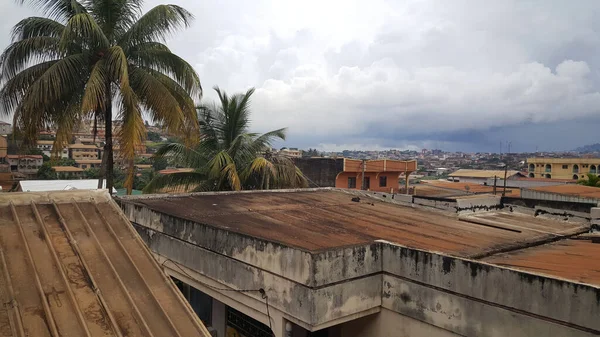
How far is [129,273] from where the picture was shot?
14.8ft

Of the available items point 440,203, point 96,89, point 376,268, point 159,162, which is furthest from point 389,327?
point 159,162

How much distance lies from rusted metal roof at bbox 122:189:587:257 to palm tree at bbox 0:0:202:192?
2383 millimetres

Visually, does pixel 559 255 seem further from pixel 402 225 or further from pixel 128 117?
pixel 128 117

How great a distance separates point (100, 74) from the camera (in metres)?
10.9

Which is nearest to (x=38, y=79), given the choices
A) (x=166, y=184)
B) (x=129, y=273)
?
(x=166, y=184)

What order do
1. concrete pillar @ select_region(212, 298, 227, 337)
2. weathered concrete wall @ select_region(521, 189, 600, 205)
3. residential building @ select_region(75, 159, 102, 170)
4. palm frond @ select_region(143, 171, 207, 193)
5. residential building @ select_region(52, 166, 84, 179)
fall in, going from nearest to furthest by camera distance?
concrete pillar @ select_region(212, 298, 227, 337) < palm frond @ select_region(143, 171, 207, 193) < weathered concrete wall @ select_region(521, 189, 600, 205) < residential building @ select_region(52, 166, 84, 179) < residential building @ select_region(75, 159, 102, 170)

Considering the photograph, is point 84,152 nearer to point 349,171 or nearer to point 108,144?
point 349,171

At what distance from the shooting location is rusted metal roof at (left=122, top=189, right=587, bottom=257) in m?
6.88

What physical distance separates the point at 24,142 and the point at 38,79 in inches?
79.1

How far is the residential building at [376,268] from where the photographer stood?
491 cm

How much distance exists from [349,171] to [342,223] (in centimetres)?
2517

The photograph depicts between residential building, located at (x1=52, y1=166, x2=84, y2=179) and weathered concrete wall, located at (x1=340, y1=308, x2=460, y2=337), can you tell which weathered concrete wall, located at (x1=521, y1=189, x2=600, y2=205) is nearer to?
weathered concrete wall, located at (x1=340, y1=308, x2=460, y2=337)

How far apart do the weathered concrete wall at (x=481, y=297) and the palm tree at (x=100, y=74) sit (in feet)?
25.0

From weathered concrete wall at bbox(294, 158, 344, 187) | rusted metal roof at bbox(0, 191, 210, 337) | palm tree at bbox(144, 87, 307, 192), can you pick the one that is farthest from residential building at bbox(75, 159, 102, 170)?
rusted metal roof at bbox(0, 191, 210, 337)
